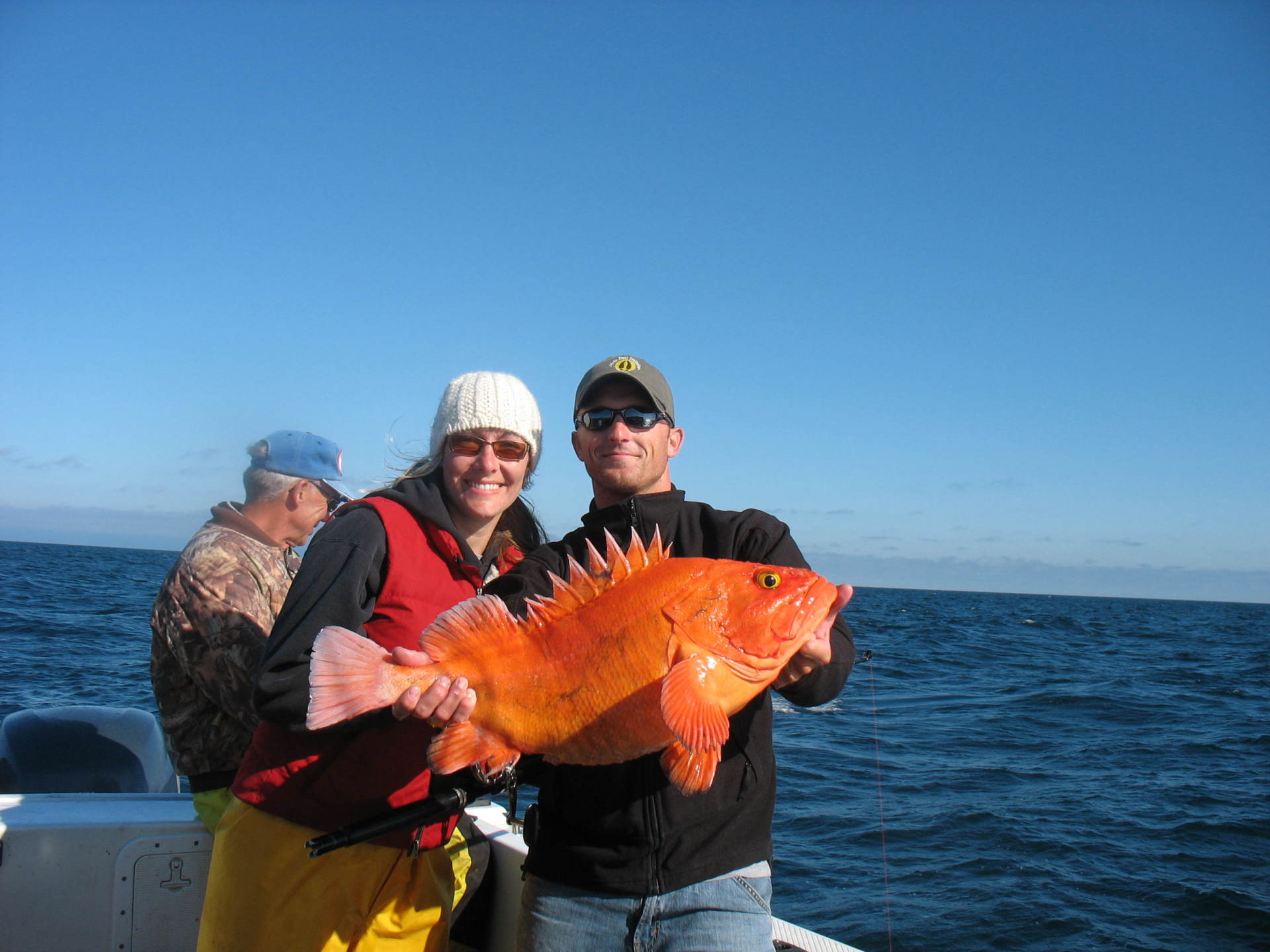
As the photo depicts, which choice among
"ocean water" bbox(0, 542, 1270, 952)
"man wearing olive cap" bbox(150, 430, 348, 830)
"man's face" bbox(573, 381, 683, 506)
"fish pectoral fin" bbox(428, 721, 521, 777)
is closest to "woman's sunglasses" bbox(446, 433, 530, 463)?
"man's face" bbox(573, 381, 683, 506)

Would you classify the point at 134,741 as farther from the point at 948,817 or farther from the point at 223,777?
the point at 948,817

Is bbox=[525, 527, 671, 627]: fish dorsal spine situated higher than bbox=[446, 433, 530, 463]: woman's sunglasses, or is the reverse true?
bbox=[446, 433, 530, 463]: woman's sunglasses

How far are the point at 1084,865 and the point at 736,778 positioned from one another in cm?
912

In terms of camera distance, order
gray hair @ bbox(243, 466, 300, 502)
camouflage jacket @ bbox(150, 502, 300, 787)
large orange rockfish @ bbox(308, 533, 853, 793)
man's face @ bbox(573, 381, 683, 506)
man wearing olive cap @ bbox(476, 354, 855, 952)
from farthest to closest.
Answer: gray hair @ bbox(243, 466, 300, 502), camouflage jacket @ bbox(150, 502, 300, 787), man's face @ bbox(573, 381, 683, 506), man wearing olive cap @ bbox(476, 354, 855, 952), large orange rockfish @ bbox(308, 533, 853, 793)

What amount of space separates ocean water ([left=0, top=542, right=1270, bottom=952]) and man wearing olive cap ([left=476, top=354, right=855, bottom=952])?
19.9ft

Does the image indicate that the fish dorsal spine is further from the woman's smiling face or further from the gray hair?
the gray hair

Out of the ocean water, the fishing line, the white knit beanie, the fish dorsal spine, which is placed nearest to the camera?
the fish dorsal spine

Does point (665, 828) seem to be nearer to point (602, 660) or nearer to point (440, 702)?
point (602, 660)

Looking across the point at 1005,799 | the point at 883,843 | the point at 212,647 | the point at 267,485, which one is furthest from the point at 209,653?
the point at 1005,799

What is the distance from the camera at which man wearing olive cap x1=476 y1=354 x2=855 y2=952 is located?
2604mm

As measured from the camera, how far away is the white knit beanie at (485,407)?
133 inches

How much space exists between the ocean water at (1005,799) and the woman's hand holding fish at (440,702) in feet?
21.9

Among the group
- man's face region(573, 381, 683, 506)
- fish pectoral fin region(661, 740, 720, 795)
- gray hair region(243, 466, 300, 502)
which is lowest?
fish pectoral fin region(661, 740, 720, 795)

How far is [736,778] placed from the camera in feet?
9.09
